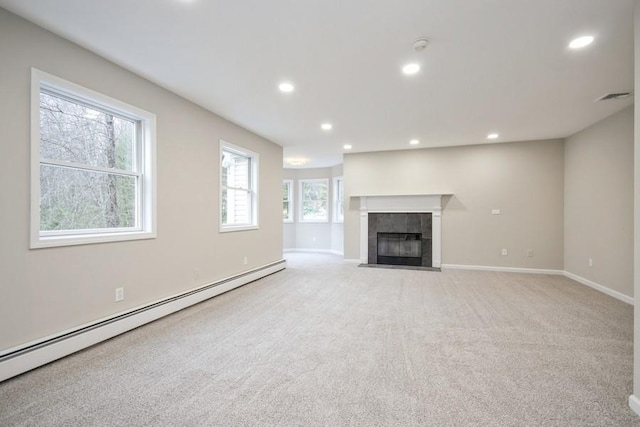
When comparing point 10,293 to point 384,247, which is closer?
point 10,293

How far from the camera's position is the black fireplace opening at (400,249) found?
643 cm

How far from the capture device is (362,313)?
3.39 m

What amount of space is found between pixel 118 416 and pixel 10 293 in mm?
1270

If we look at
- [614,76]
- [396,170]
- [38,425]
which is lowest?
[38,425]

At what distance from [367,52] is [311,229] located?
23.1 feet

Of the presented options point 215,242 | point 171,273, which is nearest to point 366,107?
point 215,242

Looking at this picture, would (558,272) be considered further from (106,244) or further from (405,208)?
(106,244)

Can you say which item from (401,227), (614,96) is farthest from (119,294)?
(614,96)

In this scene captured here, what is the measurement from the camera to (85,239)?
2.56 meters

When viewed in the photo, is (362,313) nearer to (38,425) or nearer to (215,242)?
(215,242)

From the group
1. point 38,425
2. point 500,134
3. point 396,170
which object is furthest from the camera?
point 396,170

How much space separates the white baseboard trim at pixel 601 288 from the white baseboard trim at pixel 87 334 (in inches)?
213

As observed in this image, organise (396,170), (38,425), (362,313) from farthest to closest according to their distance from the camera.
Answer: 1. (396,170)
2. (362,313)
3. (38,425)

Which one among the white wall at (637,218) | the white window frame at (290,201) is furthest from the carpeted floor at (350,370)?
the white window frame at (290,201)
